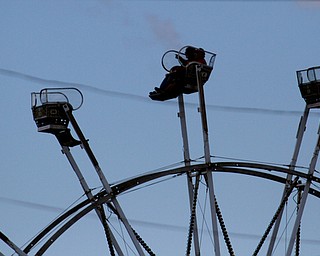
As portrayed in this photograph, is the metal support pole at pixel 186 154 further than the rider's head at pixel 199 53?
No

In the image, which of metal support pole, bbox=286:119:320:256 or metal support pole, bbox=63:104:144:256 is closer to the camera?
metal support pole, bbox=63:104:144:256

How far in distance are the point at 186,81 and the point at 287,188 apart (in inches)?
269

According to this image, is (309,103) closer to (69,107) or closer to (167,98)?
(167,98)

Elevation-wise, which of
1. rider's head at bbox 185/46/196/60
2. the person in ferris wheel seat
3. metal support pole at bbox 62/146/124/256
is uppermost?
rider's head at bbox 185/46/196/60

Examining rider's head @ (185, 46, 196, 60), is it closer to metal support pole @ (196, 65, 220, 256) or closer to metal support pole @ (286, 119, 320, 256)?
metal support pole @ (196, 65, 220, 256)

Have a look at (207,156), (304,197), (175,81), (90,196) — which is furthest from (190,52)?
(90,196)

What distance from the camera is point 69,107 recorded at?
62.2 meters

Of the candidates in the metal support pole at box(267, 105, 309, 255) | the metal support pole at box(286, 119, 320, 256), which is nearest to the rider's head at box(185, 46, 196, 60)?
the metal support pole at box(267, 105, 309, 255)

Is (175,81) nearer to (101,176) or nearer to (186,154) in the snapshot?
(186,154)

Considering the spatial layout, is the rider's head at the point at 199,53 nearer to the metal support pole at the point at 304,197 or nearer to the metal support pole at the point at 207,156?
the metal support pole at the point at 207,156

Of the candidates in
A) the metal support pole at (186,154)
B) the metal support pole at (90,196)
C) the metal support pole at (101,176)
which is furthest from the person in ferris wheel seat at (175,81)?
the metal support pole at (90,196)

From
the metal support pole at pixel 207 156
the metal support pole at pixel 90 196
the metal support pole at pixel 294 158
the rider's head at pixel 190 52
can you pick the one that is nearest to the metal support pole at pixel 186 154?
the metal support pole at pixel 207 156

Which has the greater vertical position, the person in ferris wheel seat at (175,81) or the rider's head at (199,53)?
the rider's head at (199,53)

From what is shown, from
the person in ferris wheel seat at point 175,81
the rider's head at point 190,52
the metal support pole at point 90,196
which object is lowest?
the metal support pole at point 90,196
